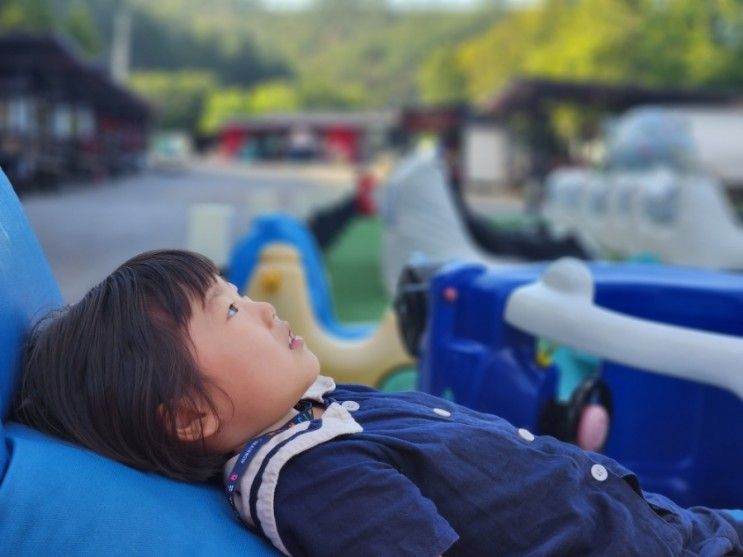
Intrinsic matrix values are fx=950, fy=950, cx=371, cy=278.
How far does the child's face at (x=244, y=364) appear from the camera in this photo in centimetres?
113

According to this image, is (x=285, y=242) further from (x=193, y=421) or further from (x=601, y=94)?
(x=601, y=94)

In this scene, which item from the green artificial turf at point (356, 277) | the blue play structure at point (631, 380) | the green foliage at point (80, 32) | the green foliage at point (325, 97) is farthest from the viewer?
the green foliage at point (325, 97)

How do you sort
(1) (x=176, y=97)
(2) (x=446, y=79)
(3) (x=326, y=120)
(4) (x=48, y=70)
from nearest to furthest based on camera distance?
1. (4) (x=48, y=70)
2. (3) (x=326, y=120)
3. (2) (x=446, y=79)
4. (1) (x=176, y=97)

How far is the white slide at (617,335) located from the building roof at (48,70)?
52.1 ft

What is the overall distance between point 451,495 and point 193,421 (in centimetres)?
33

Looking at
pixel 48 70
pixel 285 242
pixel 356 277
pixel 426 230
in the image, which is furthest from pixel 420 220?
pixel 48 70

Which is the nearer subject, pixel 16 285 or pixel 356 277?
pixel 16 285

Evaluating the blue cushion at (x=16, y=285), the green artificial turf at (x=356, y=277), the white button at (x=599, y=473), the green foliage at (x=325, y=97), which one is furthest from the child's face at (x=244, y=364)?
the green foliage at (x=325, y=97)

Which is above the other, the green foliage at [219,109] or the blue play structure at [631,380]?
the blue play structure at [631,380]

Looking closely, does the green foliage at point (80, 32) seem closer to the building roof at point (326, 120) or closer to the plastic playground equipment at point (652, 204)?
the building roof at point (326, 120)

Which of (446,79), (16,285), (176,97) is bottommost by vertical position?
(176,97)

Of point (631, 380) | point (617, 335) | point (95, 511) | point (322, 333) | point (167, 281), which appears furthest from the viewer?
point (322, 333)

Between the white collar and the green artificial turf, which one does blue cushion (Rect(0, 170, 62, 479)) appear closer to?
the white collar

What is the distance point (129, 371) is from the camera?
1.10 metres
